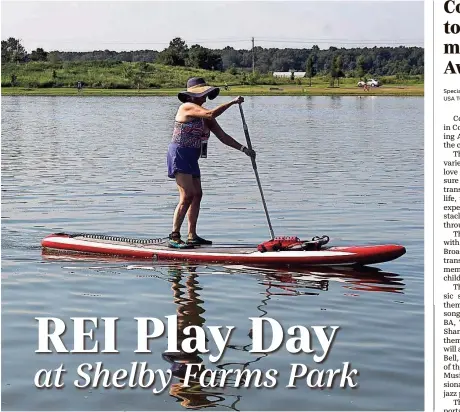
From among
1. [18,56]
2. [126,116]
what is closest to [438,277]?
[126,116]

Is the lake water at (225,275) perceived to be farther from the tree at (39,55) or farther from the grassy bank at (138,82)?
the tree at (39,55)

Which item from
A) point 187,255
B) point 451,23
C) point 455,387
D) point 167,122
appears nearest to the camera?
point 455,387

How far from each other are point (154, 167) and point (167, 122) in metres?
21.8

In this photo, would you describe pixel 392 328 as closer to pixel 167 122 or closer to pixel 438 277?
pixel 438 277

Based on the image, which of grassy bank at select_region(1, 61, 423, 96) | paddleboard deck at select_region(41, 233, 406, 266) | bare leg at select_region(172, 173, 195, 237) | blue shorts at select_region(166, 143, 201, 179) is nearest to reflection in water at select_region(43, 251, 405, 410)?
paddleboard deck at select_region(41, 233, 406, 266)

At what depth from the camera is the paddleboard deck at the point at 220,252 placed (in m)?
13.0

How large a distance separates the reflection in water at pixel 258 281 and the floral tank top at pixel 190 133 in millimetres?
1553

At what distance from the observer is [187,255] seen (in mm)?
13531

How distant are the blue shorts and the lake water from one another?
4.04ft

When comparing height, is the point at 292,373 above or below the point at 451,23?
below

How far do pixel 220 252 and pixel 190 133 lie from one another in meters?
1.56

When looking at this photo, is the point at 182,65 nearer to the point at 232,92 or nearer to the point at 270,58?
the point at 232,92

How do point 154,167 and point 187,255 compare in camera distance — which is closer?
point 187,255

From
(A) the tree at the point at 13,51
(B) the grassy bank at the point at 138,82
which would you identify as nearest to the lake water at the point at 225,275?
(B) the grassy bank at the point at 138,82
